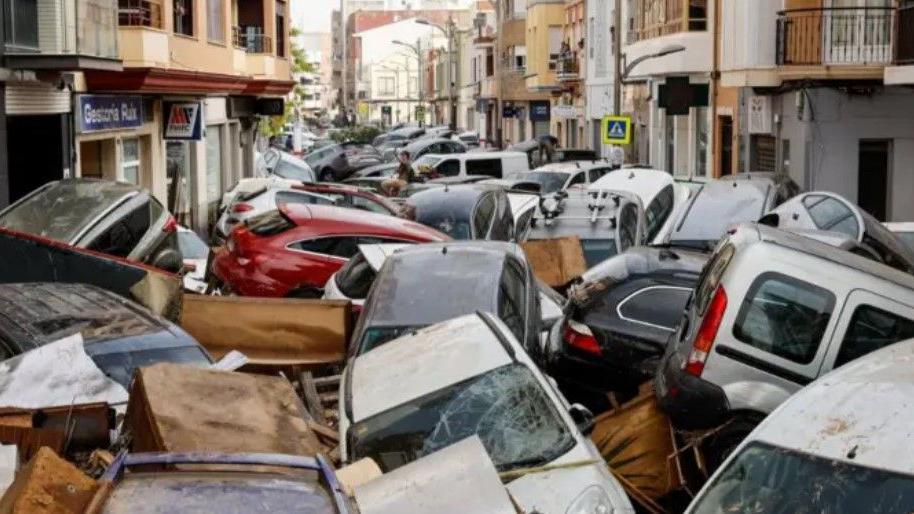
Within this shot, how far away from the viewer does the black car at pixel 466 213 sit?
61.7 ft

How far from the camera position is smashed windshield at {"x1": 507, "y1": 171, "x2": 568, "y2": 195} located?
28.8 m

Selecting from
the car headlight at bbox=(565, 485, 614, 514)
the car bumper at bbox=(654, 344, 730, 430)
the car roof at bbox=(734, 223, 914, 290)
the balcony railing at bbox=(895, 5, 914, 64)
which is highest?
the balcony railing at bbox=(895, 5, 914, 64)

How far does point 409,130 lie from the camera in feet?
220

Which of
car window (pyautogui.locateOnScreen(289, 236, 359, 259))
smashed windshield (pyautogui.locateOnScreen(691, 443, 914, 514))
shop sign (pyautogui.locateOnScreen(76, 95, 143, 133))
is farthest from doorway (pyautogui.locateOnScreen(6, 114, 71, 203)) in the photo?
smashed windshield (pyautogui.locateOnScreen(691, 443, 914, 514))

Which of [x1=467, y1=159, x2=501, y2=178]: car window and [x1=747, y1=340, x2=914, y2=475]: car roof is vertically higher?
[x1=747, y1=340, x2=914, y2=475]: car roof

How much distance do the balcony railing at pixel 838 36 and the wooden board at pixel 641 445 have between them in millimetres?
15885

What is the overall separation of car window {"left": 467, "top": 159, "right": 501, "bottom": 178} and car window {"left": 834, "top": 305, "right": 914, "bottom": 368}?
2676 centimetres

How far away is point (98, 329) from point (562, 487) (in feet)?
13.0

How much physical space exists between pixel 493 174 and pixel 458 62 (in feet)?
201

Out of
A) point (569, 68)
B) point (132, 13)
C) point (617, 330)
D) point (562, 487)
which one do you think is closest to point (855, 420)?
point (562, 487)

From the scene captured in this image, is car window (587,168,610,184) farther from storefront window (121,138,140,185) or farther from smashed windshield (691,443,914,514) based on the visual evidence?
smashed windshield (691,443,914,514)

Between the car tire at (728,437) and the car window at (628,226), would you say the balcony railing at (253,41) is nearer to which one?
the car window at (628,226)

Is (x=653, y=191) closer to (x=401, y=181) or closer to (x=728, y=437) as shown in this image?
(x=401, y=181)

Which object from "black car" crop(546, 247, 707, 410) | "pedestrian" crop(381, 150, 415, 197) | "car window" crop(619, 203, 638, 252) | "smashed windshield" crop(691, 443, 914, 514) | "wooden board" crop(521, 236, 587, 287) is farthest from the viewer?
"pedestrian" crop(381, 150, 415, 197)
